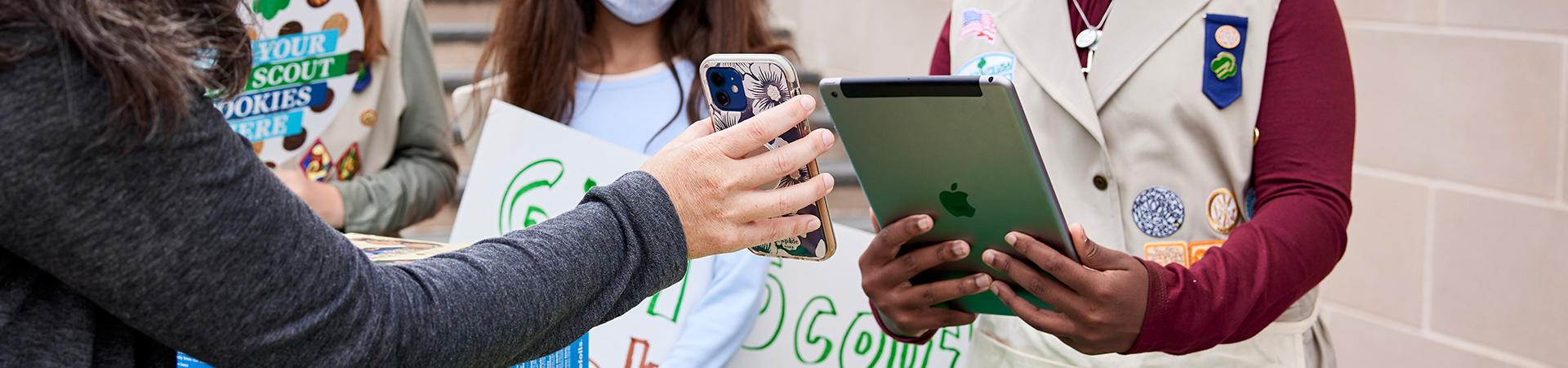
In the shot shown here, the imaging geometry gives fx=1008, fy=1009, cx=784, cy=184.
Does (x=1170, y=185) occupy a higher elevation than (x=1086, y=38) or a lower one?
lower

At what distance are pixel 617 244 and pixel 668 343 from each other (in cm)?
75

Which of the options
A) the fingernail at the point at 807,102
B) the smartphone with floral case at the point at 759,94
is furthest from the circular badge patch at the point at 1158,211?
the fingernail at the point at 807,102

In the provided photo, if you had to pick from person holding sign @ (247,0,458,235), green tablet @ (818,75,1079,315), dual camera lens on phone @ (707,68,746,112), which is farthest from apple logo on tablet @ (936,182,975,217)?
person holding sign @ (247,0,458,235)

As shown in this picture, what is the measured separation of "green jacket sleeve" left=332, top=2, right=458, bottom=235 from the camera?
5.84ft

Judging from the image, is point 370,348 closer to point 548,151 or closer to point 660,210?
point 660,210

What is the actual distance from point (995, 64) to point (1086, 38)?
0.38ft

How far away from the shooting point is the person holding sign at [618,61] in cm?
177

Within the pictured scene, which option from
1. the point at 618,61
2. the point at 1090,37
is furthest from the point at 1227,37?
the point at 618,61

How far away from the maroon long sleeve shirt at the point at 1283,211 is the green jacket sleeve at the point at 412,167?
1332 millimetres

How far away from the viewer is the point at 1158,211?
1.20 m

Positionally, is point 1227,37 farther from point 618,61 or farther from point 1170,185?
point 618,61

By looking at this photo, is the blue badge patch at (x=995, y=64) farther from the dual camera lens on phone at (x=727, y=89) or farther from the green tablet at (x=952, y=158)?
the dual camera lens on phone at (x=727, y=89)

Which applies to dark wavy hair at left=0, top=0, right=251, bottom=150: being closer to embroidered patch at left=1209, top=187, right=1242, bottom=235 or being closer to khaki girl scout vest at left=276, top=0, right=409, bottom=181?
embroidered patch at left=1209, top=187, right=1242, bottom=235

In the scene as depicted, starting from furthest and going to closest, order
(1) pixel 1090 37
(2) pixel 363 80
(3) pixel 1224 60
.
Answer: (2) pixel 363 80 → (1) pixel 1090 37 → (3) pixel 1224 60
